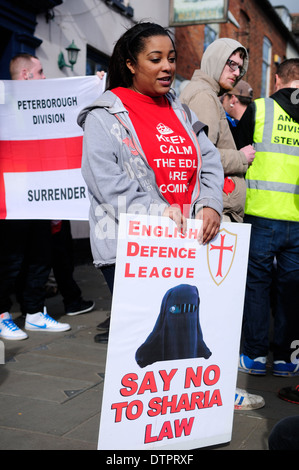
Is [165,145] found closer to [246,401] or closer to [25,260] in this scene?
[246,401]

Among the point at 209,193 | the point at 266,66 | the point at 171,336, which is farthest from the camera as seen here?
the point at 266,66

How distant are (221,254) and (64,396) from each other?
147 cm

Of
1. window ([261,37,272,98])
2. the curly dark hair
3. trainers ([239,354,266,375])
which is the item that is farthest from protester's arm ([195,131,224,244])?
window ([261,37,272,98])

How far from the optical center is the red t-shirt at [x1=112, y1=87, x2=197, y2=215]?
2541 millimetres

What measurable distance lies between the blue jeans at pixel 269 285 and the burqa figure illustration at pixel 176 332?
1.56m

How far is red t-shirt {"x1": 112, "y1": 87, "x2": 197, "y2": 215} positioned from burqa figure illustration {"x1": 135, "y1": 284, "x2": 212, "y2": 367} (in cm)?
41

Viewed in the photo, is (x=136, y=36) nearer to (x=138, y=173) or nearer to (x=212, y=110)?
(x=138, y=173)

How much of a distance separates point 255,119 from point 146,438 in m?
2.28

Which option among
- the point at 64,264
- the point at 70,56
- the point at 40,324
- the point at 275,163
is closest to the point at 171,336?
the point at 275,163

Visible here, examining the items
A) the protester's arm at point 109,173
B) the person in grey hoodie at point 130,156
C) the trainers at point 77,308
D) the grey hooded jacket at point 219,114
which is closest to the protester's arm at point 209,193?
the person in grey hoodie at point 130,156

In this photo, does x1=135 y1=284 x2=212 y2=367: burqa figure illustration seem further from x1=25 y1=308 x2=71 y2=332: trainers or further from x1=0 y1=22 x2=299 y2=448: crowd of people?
x1=25 y1=308 x2=71 y2=332: trainers

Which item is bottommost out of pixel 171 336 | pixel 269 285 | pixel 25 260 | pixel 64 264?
pixel 64 264

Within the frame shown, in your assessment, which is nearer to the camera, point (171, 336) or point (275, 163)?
point (171, 336)

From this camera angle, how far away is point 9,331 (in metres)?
4.79
